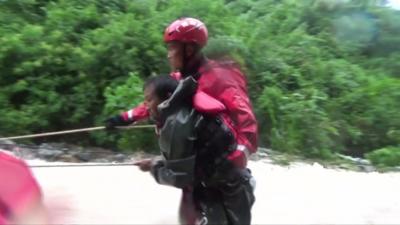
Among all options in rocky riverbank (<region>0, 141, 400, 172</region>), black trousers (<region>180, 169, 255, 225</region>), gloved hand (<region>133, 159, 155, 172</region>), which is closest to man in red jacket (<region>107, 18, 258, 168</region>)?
black trousers (<region>180, 169, 255, 225</region>)

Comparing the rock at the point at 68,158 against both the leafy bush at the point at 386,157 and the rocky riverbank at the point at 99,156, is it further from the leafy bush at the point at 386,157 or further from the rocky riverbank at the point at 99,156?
the leafy bush at the point at 386,157

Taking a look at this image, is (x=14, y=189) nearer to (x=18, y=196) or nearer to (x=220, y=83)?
(x=18, y=196)

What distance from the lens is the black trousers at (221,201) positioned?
11.8ft

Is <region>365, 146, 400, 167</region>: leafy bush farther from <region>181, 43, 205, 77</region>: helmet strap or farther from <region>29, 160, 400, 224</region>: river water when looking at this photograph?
<region>181, 43, 205, 77</region>: helmet strap

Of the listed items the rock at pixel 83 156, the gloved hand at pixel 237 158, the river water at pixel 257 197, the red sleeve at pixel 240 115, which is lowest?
the rock at pixel 83 156

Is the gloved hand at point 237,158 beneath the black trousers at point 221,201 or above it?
A: above

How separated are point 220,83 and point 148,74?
5.99 meters

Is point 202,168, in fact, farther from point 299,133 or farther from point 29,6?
point 29,6

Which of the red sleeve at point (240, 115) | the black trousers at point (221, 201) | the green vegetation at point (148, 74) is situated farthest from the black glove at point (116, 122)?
the green vegetation at point (148, 74)

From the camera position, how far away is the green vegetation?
9.06 metres

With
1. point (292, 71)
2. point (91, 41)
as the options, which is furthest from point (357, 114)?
point (91, 41)

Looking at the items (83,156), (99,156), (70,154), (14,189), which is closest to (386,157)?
(99,156)

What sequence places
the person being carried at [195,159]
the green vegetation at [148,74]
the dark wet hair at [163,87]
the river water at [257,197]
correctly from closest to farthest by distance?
the person being carried at [195,159], the dark wet hair at [163,87], the river water at [257,197], the green vegetation at [148,74]

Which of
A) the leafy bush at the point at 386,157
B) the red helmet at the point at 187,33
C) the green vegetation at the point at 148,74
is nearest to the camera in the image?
the red helmet at the point at 187,33
